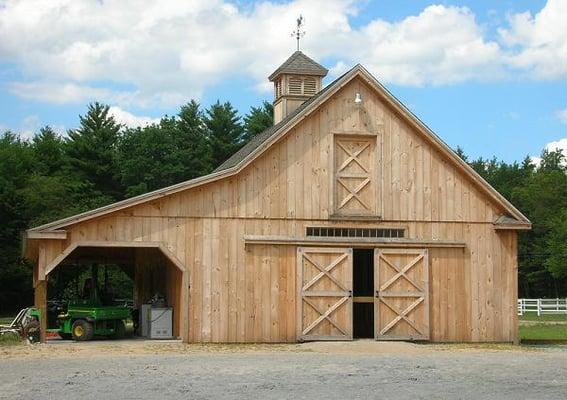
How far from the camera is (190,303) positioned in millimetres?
22844

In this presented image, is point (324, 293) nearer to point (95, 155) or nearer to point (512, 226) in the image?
point (512, 226)

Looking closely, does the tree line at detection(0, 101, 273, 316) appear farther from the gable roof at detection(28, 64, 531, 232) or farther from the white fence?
the gable roof at detection(28, 64, 531, 232)

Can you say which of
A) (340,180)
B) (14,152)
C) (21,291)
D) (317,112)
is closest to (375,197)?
(340,180)

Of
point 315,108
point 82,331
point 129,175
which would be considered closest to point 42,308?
point 82,331

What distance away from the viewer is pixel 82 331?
79.2 ft

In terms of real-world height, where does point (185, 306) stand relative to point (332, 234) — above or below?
below

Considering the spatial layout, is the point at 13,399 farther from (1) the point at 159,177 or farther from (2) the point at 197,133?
(2) the point at 197,133

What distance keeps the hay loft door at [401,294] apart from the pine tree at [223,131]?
44.3 metres

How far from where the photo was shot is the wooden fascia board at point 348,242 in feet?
76.6

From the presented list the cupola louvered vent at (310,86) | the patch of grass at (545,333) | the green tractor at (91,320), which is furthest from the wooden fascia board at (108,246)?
the cupola louvered vent at (310,86)

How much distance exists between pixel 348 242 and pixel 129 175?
41991 mm

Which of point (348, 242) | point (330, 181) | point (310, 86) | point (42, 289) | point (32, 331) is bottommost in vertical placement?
point (32, 331)

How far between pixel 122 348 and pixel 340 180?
708 centimetres

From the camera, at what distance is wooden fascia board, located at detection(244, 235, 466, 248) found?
2334 cm
